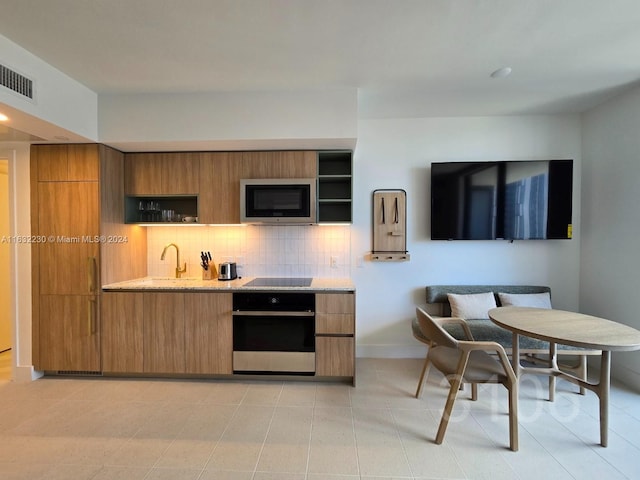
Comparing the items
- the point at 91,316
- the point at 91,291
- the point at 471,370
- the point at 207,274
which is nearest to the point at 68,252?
the point at 91,291

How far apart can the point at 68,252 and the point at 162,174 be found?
43.6 inches

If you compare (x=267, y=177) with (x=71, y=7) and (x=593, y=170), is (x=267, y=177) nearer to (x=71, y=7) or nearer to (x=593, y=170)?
(x=71, y=7)

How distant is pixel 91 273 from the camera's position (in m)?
2.61

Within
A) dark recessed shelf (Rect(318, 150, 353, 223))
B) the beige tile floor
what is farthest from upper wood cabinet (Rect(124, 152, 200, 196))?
the beige tile floor

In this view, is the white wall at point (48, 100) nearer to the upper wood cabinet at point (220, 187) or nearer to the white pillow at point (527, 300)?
the upper wood cabinet at point (220, 187)

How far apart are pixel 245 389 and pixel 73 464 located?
1145 mm

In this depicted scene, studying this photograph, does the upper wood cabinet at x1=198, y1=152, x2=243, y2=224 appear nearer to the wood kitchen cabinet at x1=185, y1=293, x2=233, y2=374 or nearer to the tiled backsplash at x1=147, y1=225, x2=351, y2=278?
the tiled backsplash at x1=147, y1=225, x2=351, y2=278

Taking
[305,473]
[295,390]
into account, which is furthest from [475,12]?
[295,390]

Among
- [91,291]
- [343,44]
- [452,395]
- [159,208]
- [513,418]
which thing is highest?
[343,44]

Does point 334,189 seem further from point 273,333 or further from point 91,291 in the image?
point 91,291

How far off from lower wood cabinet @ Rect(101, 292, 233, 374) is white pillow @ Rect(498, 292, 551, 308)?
9.06 feet

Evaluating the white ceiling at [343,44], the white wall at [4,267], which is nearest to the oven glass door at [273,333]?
the white ceiling at [343,44]

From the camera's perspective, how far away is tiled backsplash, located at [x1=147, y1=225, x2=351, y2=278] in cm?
314

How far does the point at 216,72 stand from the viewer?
2217 millimetres
